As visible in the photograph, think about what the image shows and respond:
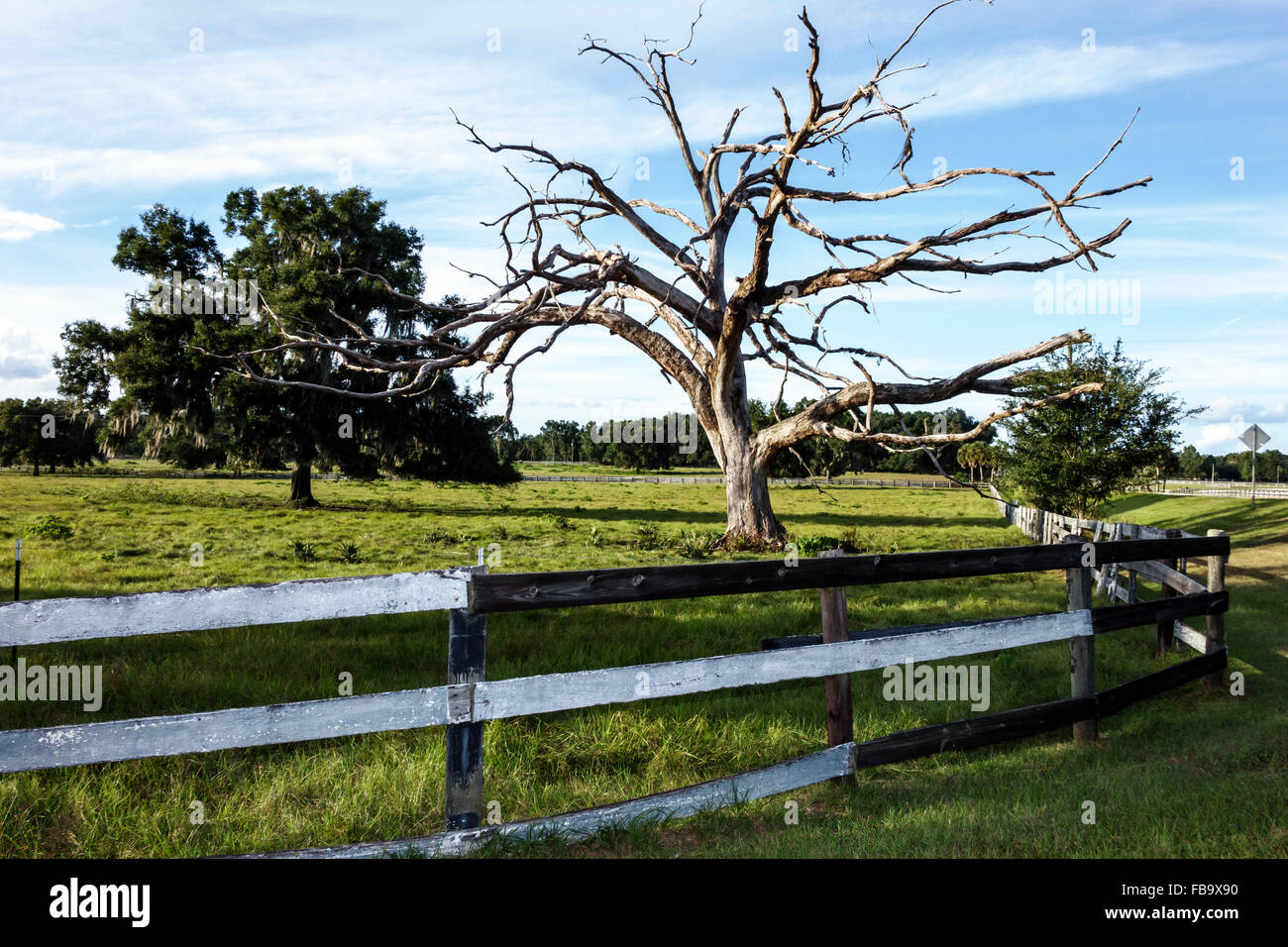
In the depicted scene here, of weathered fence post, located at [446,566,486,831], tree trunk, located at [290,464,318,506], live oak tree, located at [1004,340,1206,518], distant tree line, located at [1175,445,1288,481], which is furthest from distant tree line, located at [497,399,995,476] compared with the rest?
distant tree line, located at [1175,445,1288,481]

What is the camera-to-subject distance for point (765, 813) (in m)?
5.16

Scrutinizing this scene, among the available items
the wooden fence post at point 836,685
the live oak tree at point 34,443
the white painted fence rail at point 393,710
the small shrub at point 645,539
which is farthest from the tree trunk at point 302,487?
the wooden fence post at point 836,685

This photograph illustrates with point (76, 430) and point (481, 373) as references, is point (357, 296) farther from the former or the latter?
point (76, 430)

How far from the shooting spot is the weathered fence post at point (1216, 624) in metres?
8.90

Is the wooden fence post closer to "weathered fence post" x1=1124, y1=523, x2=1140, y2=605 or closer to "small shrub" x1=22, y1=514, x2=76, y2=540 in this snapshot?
"weathered fence post" x1=1124, y1=523, x2=1140, y2=605

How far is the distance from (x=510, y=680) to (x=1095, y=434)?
3106 centimetres

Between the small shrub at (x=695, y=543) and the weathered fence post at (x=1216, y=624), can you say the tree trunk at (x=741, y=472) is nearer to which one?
the small shrub at (x=695, y=543)

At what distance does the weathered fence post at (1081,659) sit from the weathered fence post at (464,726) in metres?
5.06

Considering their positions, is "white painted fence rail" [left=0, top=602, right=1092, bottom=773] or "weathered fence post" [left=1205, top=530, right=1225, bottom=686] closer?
"white painted fence rail" [left=0, top=602, right=1092, bottom=773]

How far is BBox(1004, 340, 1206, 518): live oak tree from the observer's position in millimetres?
29641

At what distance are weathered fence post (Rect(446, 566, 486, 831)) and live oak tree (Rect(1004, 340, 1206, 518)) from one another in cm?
2866
